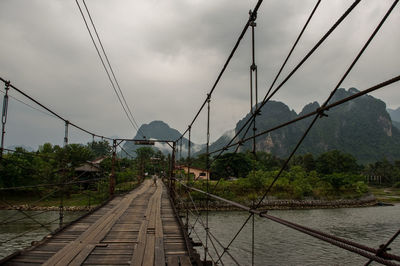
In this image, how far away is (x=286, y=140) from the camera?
115m

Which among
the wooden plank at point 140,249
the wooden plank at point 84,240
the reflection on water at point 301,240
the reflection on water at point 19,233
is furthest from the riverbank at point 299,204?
the wooden plank at point 140,249

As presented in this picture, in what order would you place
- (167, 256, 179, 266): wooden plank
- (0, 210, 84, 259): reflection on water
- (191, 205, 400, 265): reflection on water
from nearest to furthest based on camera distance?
(167, 256, 179, 266): wooden plank
(191, 205, 400, 265): reflection on water
(0, 210, 84, 259): reflection on water

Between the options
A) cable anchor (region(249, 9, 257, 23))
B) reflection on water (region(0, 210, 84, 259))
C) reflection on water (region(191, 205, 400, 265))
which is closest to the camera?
cable anchor (region(249, 9, 257, 23))

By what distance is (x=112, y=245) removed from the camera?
146 inches

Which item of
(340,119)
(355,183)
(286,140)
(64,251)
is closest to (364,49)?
(64,251)

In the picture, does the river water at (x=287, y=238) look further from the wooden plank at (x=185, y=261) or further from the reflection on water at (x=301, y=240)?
the wooden plank at (x=185, y=261)

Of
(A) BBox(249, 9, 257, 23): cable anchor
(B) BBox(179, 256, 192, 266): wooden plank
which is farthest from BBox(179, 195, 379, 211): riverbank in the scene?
(A) BBox(249, 9, 257, 23): cable anchor

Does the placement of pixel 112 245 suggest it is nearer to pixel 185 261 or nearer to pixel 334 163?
pixel 185 261

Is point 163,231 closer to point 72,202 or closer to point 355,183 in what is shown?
point 72,202

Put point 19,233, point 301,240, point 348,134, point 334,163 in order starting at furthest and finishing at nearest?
point 348,134 → point 334,163 → point 19,233 → point 301,240

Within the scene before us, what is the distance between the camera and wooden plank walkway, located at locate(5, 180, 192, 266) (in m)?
3.05

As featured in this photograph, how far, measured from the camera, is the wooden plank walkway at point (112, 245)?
120 inches

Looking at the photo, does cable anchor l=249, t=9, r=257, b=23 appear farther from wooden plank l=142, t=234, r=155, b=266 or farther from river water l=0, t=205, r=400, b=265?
river water l=0, t=205, r=400, b=265

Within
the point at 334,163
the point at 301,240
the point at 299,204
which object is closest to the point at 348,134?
the point at 334,163
